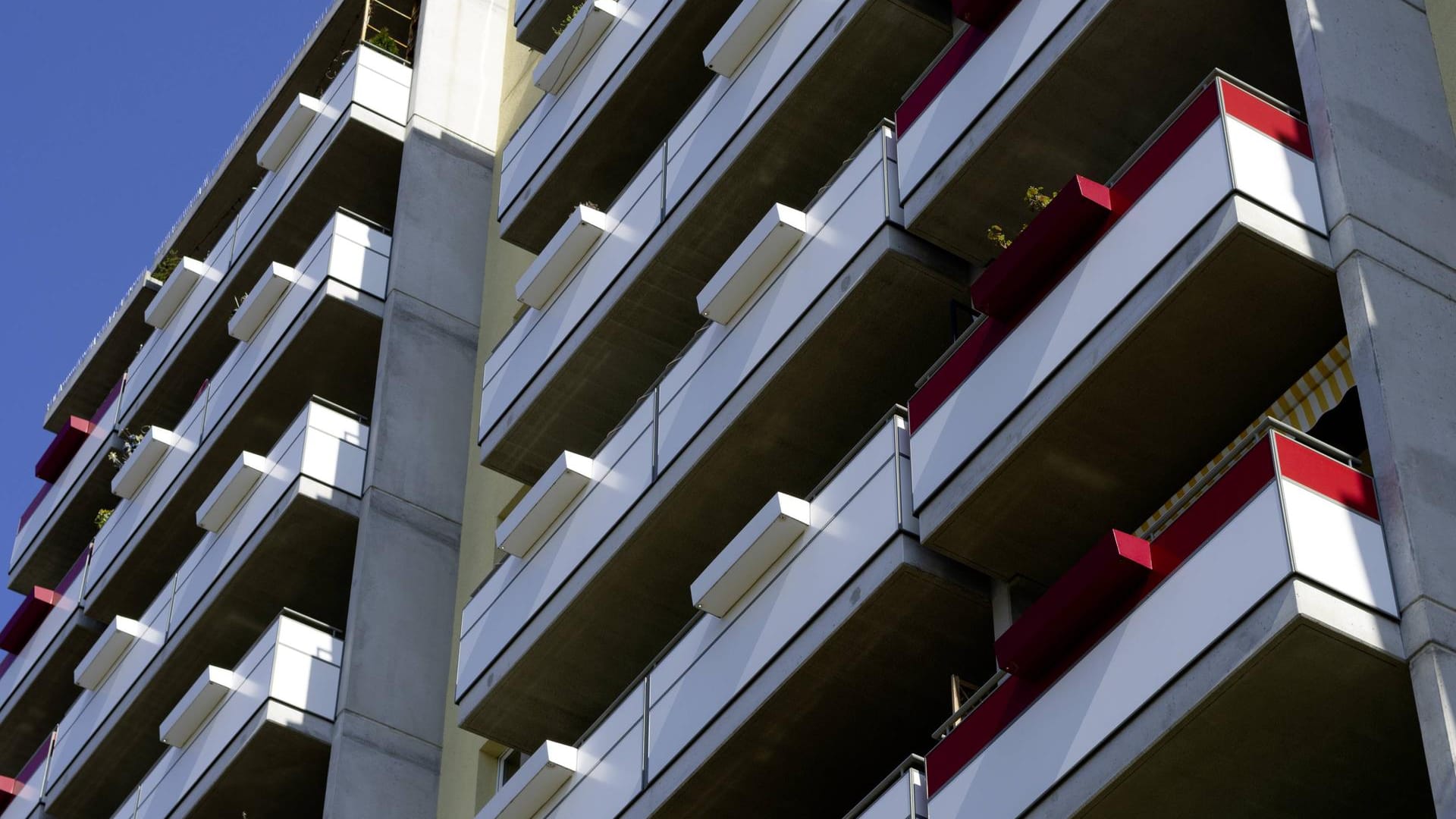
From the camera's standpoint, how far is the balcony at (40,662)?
31.9 meters

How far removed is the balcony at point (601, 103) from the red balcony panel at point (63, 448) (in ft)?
39.2

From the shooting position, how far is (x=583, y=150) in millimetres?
25844

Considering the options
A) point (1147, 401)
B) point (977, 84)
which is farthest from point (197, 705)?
point (1147, 401)

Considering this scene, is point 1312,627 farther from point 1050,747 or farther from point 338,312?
point 338,312

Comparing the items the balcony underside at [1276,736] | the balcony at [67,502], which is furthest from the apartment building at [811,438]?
the balcony at [67,502]

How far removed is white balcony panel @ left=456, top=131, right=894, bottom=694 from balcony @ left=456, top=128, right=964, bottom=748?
0.06 feet

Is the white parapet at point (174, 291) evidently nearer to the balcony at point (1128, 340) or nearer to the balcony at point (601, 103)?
the balcony at point (601, 103)

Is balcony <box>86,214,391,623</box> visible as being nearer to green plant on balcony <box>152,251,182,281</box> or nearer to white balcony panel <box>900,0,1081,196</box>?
green plant on balcony <box>152,251,182,281</box>

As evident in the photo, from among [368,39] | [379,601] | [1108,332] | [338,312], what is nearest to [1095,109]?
[1108,332]

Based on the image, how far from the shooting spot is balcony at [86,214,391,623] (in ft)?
90.9

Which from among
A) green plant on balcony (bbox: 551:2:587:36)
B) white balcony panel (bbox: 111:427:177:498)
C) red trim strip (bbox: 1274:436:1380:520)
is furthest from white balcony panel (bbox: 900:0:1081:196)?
white balcony panel (bbox: 111:427:177:498)

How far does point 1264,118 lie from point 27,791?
20.1 m

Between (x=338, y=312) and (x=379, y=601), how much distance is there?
15.2 ft

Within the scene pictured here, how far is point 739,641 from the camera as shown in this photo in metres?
18.0
